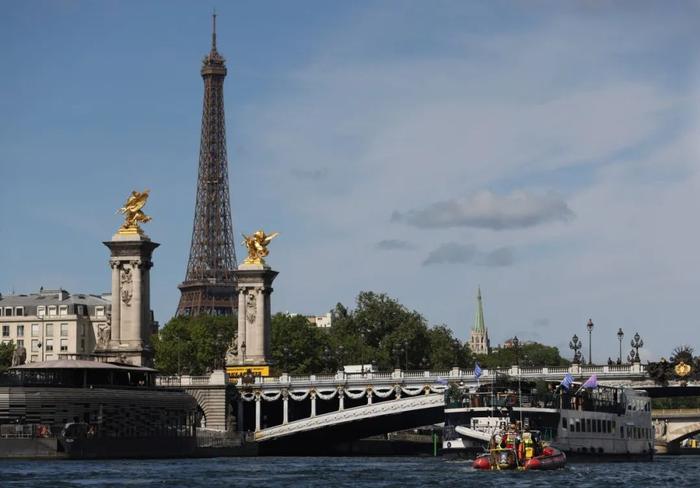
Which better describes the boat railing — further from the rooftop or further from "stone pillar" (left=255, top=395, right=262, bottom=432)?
"stone pillar" (left=255, top=395, right=262, bottom=432)

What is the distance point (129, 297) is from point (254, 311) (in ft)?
56.9

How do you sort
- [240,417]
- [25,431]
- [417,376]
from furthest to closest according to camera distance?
1. [240,417]
2. [417,376]
3. [25,431]

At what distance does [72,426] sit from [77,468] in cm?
1913

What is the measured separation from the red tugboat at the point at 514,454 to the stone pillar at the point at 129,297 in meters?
58.0

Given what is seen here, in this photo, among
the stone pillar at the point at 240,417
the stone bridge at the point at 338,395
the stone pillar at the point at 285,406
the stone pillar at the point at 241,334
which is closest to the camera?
the stone bridge at the point at 338,395

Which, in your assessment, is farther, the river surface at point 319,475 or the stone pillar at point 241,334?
the stone pillar at point 241,334

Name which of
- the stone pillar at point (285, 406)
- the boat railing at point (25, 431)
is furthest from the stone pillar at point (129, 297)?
the boat railing at point (25, 431)

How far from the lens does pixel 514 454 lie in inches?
4518

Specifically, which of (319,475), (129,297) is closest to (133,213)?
(129,297)

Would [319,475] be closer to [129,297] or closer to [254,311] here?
[129,297]

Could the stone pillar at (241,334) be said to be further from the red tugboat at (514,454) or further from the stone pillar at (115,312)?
the red tugboat at (514,454)

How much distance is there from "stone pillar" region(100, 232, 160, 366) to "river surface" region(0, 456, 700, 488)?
29.0 m

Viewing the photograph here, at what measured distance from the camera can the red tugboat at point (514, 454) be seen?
4510 inches

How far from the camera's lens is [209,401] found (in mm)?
168000
